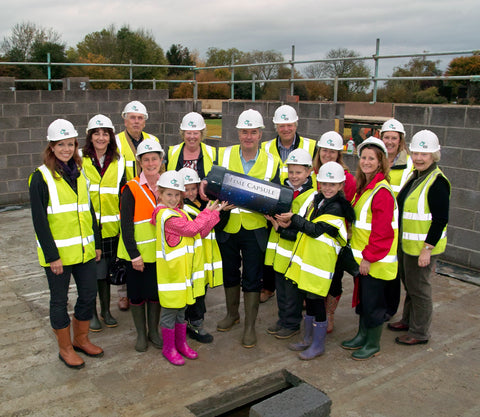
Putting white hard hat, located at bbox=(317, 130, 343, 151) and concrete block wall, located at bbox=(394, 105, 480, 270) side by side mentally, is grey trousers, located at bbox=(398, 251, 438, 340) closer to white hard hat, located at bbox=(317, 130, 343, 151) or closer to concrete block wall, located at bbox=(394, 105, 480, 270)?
white hard hat, located at bbox=(317, 130, 343, 151)

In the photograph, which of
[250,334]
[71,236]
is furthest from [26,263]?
[250,334]

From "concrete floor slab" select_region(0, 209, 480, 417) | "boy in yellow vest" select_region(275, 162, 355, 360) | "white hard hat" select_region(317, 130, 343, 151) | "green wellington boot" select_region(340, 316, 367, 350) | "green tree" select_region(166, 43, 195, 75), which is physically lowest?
"concrete floor slab" select_region(0, 209, 480, 417)

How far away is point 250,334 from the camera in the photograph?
4145 millimetres

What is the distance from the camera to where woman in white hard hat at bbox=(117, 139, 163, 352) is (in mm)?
3799

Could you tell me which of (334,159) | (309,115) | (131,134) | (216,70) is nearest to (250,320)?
(334,159)

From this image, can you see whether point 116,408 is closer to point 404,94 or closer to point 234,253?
point 234,253

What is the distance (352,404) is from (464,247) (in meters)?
3.56

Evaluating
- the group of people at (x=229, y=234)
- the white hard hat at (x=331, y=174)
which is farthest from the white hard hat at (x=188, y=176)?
the white hard hat at (x=331, y=174)

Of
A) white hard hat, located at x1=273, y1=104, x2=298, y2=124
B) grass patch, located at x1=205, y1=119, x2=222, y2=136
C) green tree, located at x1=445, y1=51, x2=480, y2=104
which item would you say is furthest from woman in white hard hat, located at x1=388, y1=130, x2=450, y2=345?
grass patch, located at x1=205, y1=119, x2=222, y2=136

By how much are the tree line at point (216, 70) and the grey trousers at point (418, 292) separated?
12.8 feet

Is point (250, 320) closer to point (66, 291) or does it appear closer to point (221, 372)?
point (221, 372)

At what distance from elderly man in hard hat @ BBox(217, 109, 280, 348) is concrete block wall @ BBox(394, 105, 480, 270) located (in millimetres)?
2979

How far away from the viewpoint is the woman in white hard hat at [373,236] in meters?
3.71

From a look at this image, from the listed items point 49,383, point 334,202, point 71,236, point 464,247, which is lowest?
point 49,383
